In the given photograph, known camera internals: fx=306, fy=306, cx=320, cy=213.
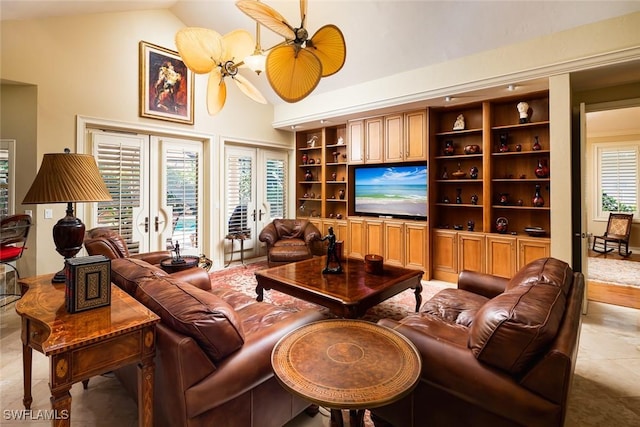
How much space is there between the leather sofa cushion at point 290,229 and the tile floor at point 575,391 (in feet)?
12.1

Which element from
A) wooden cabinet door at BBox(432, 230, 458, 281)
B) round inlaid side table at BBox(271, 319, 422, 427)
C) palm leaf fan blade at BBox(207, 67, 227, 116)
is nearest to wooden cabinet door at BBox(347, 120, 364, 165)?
wooden cabinet door at BBox(432, 230, 458, 281)

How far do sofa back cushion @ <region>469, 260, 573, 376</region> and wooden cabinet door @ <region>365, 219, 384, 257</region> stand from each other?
3757mm

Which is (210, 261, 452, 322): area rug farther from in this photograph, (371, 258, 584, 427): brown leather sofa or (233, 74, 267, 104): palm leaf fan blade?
(233, 74, 267, 104): palm leaf fan blade

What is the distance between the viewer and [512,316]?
4.36ft

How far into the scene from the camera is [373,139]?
5.41m

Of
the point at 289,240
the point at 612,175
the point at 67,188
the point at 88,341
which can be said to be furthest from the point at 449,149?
the point at 612,175

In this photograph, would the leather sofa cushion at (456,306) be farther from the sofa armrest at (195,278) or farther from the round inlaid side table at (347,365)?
the sofa armrest at (195,278)

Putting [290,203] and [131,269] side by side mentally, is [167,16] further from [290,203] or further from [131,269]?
[131,269]

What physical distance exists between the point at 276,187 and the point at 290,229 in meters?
1.22

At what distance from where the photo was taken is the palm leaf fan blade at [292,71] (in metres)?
2.03

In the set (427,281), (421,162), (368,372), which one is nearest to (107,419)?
(368,372)

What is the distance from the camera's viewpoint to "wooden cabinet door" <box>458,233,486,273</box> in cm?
438

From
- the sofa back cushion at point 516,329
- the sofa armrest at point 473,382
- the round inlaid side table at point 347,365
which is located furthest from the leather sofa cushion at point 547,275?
the round inlaid side table at point 347,365

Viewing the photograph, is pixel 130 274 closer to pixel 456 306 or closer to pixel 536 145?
pixel 456 306
